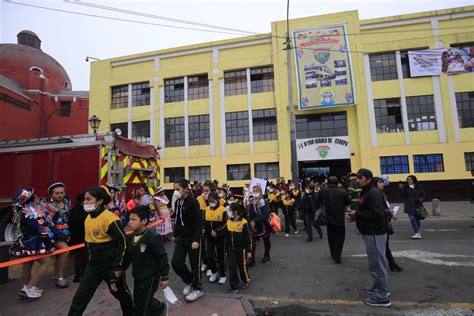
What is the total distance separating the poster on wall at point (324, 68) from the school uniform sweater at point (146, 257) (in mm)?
16915

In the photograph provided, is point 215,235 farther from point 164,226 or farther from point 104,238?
point 164,226

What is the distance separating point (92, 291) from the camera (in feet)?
10.4

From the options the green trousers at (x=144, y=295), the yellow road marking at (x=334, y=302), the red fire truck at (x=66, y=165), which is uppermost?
the red fire truck at (x=66, y=165)

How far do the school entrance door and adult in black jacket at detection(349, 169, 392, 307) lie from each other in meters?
15.4

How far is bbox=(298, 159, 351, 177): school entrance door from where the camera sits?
64.3 ft

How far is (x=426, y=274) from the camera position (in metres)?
4.84

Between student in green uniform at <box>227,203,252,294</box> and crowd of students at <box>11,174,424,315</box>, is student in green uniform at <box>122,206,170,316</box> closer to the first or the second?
crowd of students at <box>11,174,424,315</box>

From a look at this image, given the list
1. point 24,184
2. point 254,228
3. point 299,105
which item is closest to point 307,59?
point 299,105

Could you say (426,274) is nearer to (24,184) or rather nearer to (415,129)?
(24,184)

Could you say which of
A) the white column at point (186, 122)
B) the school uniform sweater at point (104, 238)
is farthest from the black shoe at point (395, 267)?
the white column at point (186, 122)

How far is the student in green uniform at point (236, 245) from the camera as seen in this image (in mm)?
4406

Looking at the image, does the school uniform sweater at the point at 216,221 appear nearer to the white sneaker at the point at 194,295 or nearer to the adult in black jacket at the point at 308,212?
the white sneaker at the point at 194,295

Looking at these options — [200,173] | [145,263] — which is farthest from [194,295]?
[200,173]

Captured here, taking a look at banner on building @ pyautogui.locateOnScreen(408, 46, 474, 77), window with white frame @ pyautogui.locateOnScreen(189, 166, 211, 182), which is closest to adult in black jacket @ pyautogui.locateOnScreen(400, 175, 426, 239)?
banner on building @ pyautogui.locateOnScreen(408, 46, 474, 77)
